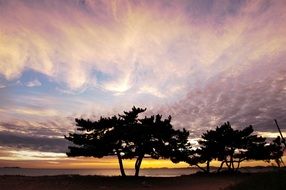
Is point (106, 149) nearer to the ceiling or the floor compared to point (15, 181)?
nearer to the ceiling

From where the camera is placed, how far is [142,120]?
34.4 metres

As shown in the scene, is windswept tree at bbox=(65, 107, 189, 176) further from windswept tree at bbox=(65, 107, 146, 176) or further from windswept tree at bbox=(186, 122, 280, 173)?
windswept tree at bbox=(186, 122, 280, 173)

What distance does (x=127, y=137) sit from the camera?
3291 cm

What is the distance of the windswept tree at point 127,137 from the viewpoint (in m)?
33.0

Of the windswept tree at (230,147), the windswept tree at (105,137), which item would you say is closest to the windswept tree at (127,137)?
the windswept tree at (105,137)

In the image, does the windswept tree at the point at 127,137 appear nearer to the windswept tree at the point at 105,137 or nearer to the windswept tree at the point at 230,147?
the windswept tree at the point at 105,137

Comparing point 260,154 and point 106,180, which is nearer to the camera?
point 106,180

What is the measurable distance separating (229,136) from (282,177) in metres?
32.1

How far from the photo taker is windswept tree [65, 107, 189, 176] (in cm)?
3297

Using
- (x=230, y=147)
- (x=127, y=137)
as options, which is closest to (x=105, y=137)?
(x=127, y=137)

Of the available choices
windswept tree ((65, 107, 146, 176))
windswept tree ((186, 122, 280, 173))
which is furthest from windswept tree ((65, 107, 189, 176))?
windswept tree ((186, 122, 280, 173))

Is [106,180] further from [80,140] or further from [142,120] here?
[142,120]

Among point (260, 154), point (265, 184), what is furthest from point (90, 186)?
point (260, 154)

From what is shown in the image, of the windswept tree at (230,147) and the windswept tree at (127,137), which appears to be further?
the windswept tree at (230,147)
